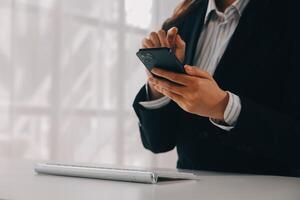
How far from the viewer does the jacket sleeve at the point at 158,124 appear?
4.07 feet

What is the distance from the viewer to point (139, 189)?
72 centimetres

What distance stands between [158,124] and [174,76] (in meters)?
0.31

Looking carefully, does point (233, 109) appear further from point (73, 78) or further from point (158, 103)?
point (73, 78)

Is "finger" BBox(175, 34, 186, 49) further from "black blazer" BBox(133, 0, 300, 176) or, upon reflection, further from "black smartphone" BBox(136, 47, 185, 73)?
"black smartphone" BBox(136, 47, 185, 73)

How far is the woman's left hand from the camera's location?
953 mm

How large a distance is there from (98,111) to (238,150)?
0.85 meters

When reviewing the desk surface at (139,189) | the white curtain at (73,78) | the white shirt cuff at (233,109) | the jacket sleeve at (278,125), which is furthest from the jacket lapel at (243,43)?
the white curtain at (73,78)

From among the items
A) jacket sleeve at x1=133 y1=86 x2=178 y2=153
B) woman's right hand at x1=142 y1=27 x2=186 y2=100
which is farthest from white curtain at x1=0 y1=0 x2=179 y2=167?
woman's right hand at x1=142 y1=27 x2=186 y2=100

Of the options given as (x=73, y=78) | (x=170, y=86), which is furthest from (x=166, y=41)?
(x=73, y=78)

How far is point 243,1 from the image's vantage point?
47.9 inches

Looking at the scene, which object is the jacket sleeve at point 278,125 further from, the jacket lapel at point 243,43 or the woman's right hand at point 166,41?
the woman's right hand at point 166,41

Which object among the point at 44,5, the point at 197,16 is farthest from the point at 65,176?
the point at 44,5

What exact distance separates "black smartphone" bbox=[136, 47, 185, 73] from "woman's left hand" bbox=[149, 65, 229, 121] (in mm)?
14

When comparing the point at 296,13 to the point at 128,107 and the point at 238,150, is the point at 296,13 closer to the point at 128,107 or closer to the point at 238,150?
the point at 238,150
